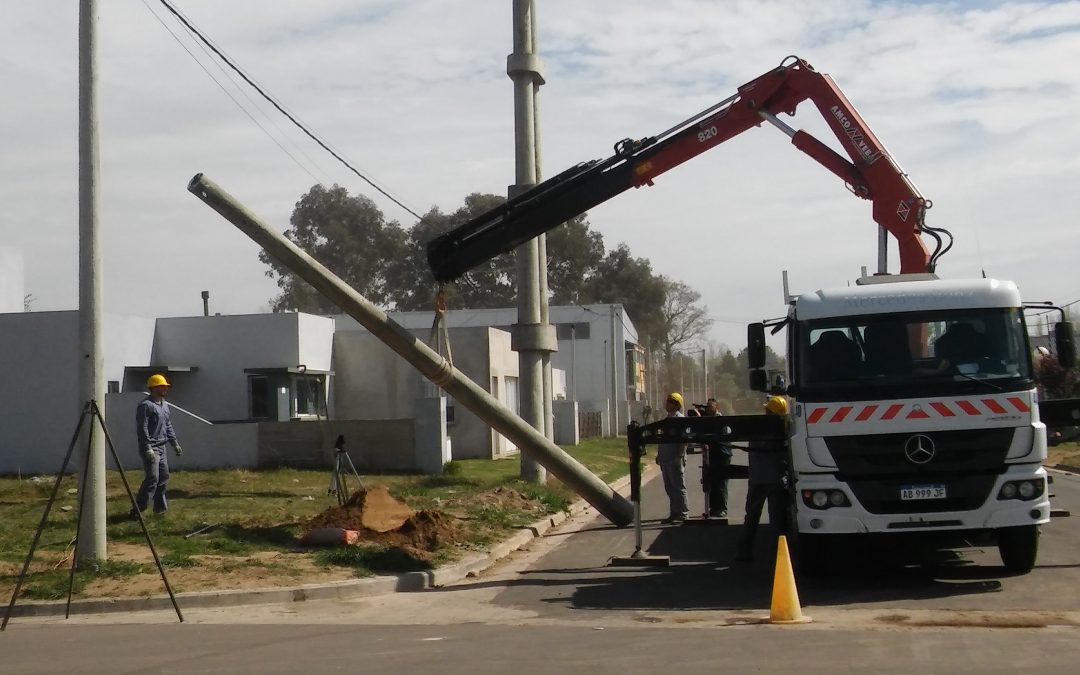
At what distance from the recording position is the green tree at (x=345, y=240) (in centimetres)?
7212

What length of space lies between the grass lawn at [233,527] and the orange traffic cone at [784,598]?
4846mm

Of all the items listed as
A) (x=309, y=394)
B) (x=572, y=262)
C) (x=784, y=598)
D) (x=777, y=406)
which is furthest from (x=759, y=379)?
(x=572, y=262)

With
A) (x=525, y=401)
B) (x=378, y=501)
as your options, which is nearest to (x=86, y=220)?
(x=378, y=501)

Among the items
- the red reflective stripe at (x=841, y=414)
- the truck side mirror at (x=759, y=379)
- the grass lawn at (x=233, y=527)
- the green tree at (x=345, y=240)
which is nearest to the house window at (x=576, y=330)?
the green tree at (x=345, y=240)

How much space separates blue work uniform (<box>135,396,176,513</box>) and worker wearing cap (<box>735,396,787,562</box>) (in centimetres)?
768

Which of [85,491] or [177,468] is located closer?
[85,491]

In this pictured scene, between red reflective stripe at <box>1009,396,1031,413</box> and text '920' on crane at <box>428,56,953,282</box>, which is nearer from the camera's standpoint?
red reflective stripe at <box>1009,396,1031,413</box>

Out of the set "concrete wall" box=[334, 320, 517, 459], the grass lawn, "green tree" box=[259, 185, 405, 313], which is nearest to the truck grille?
the grass lawn

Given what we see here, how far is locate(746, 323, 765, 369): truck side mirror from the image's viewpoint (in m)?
12.4

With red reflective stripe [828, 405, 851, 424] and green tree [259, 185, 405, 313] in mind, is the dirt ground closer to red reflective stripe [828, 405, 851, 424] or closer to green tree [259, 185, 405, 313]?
red reflective stripe [828, 405, 851, 424]

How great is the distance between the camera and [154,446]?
16188 mm

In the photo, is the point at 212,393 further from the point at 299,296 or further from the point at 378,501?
the point at 299,296

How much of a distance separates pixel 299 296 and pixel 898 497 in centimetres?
6296

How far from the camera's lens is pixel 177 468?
26703 millimetres
